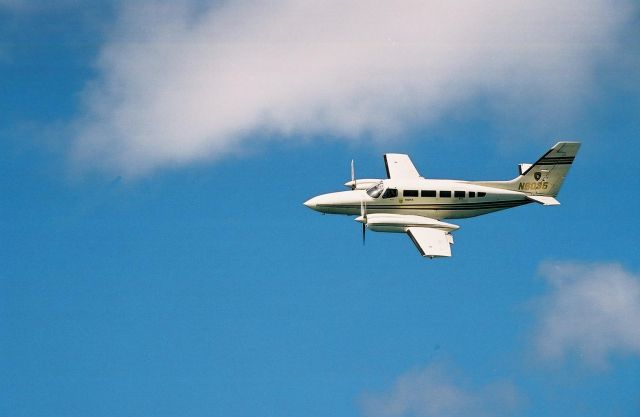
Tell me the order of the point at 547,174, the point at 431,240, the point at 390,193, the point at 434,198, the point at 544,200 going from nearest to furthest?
the point at 431,240, the point at 390,193, the point at 434,198, the point at 544,200, the point at 547,174

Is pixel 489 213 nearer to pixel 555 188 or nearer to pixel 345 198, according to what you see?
pixel 555 188

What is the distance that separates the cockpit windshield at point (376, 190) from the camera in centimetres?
5816

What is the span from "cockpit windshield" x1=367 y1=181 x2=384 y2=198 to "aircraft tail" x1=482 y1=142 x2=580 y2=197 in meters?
9.51

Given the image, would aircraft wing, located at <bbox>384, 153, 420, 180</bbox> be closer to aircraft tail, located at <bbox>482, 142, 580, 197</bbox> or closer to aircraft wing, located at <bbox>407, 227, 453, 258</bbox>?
aircraft tail, located at <bbox>482, 142, 580, 197</bbox>

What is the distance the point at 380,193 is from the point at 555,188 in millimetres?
16442

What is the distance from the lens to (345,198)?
58.3 meters

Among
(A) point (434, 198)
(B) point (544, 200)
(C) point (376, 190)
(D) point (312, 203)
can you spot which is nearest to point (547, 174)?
(B) point (544, 200)

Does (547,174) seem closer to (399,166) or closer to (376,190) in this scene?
(399,166)

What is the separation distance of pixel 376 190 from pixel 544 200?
49.9ft

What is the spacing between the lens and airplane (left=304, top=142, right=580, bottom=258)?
5603 cm

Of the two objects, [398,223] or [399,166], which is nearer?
[398,223]

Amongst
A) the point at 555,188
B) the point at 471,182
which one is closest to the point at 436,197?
the point at 471,182

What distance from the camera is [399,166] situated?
65.1m

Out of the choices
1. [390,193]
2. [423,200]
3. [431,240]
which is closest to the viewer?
[431,240]
